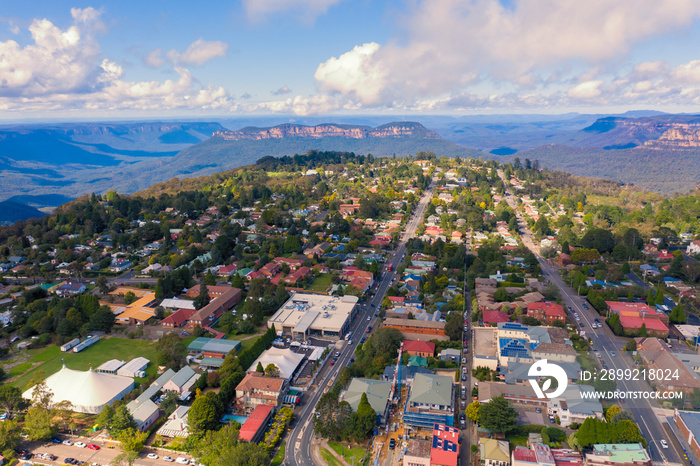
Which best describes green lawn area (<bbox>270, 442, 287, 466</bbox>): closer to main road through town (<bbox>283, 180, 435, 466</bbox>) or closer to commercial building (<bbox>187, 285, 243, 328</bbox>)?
main road through town (<bbox>283, 180, 435, 466</bbox>)

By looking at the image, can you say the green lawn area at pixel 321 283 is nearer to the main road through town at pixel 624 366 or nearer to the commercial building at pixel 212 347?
the commercial building at pixel 212 347

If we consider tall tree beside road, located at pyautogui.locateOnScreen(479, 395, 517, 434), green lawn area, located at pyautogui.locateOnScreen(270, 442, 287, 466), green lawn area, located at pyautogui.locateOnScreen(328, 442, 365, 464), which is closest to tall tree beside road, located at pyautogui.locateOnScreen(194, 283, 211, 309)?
green lawn area, located at pyautogui.locateOnScreen(270, 442, 287, 466)

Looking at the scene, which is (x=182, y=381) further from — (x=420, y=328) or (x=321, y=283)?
(x=321, y=283)

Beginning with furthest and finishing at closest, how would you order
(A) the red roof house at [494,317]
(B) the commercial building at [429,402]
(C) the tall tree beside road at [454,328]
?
(A) the red roof house at [494,317] → (C) the tall tree beside road at [454,328] → (B) the commercial building at [429,402]

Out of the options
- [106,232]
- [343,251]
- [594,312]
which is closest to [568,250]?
[594,312]

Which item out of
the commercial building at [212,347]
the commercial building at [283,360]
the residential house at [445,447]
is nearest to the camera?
the residential house at [445,447]

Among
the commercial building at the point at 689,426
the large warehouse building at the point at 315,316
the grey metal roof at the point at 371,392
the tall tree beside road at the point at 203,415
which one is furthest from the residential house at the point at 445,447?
the large warehouse building at the point at 315,316

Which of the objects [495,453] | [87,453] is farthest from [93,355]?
[495,453]
